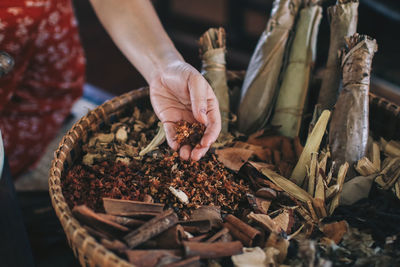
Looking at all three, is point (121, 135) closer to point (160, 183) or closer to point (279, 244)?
point (160, 183)

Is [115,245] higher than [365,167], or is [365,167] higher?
[365,167]

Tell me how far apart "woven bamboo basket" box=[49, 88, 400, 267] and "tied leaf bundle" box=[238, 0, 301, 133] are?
280mm

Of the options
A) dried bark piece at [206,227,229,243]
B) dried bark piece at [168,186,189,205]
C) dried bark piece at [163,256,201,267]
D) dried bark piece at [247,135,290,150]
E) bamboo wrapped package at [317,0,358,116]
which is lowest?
dried bark piece at [163,256,201,267]

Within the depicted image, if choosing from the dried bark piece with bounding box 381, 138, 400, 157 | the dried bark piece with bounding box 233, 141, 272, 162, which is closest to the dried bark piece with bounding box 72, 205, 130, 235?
the dried bark piece with bounding box 233, 141, 272, 162

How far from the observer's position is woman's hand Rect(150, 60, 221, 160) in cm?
82

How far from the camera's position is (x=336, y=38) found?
1.00 m

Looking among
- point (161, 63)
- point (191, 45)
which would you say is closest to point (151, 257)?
point (161, 63)

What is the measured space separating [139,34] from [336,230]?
28.3 inches

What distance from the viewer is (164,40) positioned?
1.02 meters

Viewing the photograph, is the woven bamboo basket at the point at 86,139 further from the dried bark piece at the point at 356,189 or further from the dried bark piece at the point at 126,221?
the dried bark piece at the point at 356,189

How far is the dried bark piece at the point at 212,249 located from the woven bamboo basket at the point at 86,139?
12cm

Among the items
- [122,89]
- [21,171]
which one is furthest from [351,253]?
[122,89]

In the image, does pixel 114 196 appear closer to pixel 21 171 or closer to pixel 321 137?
pixel 321 137

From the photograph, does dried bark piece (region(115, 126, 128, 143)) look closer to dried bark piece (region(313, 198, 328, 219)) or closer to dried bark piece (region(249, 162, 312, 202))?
dried bark piece (region(249, 162, 312, 202))
